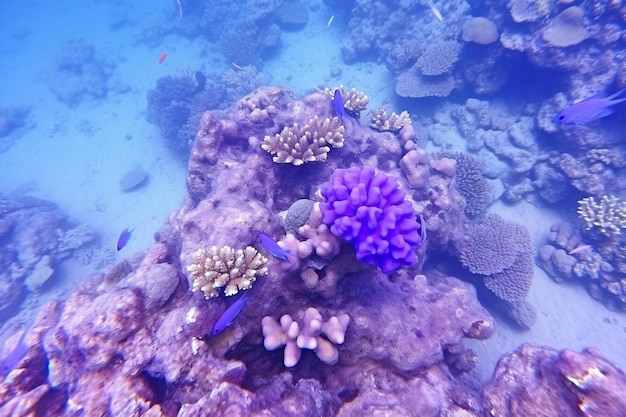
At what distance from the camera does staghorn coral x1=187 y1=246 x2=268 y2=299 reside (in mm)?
3463

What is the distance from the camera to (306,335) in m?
3.53

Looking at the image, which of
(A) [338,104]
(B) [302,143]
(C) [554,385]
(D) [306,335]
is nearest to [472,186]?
(A) [338,104]

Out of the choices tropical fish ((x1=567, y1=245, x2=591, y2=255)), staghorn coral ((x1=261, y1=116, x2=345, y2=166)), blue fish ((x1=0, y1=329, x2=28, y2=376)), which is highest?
staghorn coral ((x1=261, y1=116, x2=345, y2=166))

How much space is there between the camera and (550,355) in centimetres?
353

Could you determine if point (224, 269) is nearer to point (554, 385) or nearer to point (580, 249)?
point (554, 385)

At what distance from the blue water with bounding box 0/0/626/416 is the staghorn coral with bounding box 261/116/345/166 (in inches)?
11.6

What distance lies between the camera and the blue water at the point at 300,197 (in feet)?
11.5

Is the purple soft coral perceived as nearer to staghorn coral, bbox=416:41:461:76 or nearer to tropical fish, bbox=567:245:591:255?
tropical fish, bbox=567:245:591:255

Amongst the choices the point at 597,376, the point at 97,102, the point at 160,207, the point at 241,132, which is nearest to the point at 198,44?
the point at 97,102

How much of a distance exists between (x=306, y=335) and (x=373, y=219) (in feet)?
5.00

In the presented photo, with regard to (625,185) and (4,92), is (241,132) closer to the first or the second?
(625,185)

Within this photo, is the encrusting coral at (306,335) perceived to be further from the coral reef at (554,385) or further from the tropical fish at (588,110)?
the tropical fish at (588,110)

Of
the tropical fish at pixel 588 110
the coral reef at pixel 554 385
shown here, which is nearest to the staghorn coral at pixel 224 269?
the coral reef at pixel 554 385

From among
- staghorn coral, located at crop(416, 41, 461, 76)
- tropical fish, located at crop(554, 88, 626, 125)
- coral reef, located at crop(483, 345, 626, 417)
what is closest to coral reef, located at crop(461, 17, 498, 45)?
staghorn coral, located at crop(416, 41, 461, 76)
